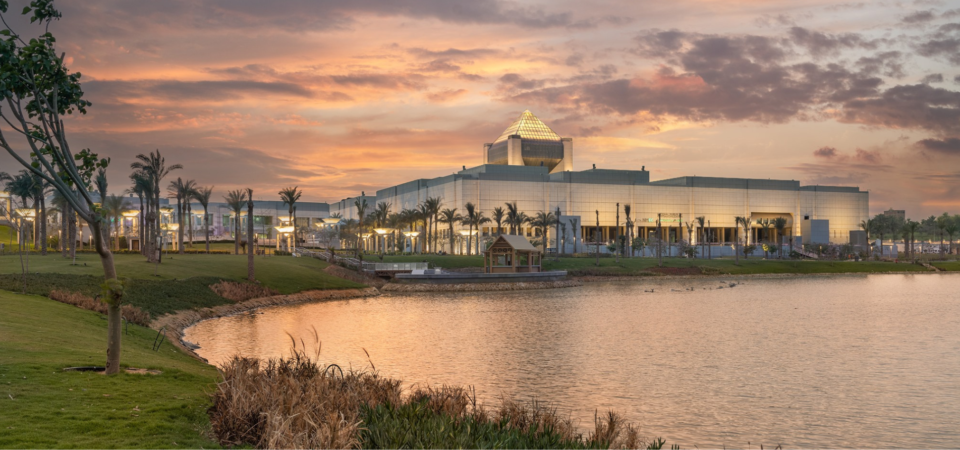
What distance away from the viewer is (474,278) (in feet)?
293

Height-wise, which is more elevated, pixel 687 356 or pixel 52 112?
pixel 52 112

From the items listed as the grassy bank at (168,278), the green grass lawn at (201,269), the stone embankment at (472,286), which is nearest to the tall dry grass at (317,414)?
the grassy bank at (168,278)

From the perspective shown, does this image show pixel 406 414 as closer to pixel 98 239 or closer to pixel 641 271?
pixel 98 239

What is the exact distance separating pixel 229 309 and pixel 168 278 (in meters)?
6.56

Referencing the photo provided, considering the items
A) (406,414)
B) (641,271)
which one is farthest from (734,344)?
(641,271)

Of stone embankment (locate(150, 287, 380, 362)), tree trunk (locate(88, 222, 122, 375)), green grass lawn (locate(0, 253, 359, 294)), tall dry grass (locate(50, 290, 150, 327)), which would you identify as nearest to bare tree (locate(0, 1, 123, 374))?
tree trunk (locate(88, 222, 122, 375))

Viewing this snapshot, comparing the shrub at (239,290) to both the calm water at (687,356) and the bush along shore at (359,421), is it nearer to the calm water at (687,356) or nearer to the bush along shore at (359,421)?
the calm water at (687,356)

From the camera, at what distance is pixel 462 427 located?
15.0 meters

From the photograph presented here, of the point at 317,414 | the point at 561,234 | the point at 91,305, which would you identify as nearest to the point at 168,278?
the point at 91,305

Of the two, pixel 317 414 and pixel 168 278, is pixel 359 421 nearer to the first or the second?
pixel 317 414

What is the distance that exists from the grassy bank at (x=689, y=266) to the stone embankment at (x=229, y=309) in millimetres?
33504

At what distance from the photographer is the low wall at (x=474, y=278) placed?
8562 cm

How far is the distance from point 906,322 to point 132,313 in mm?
47907

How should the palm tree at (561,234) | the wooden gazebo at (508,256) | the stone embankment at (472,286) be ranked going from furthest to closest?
the palm tree at (561,234), the wooden gazebo at (508,256), the stone embankment at (472,286)
